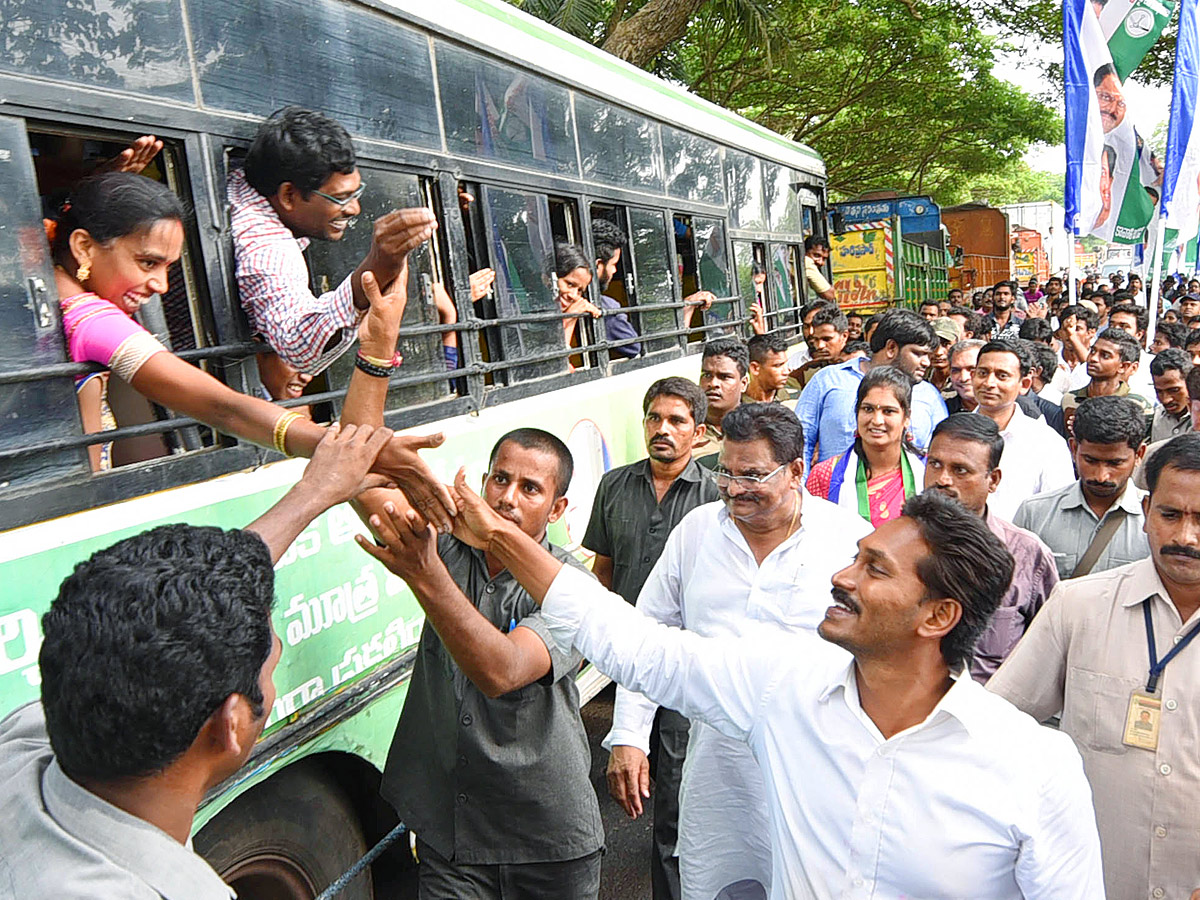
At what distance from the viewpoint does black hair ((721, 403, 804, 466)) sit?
2.98m

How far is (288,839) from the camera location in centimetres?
288

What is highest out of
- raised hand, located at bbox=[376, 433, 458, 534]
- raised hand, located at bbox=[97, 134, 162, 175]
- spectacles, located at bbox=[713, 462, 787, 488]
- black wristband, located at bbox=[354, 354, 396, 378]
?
raised hand, located at bbox=[97, 134, 162, 175]

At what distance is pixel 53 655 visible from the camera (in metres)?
1.33

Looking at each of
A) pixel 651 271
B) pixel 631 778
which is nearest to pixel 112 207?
pixel 631 778

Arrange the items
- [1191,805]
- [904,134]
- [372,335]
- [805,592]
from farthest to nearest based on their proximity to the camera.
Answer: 1. [904,134]
2. [805,592]
3. [372,335]
4. [1191,805]

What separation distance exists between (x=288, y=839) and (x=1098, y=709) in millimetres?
2086

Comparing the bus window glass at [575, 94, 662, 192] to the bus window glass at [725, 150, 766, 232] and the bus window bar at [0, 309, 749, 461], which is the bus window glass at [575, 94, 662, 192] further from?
the bus window glass at [725, 150, 766, 232]

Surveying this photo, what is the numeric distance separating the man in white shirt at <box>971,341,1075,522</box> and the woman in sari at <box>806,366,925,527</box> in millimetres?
356

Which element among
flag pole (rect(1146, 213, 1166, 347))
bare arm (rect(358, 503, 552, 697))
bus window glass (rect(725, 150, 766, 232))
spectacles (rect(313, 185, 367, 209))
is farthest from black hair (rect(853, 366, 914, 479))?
flag pole (rect(1146, 213, 1166, 347))

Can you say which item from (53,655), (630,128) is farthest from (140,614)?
(630,128)

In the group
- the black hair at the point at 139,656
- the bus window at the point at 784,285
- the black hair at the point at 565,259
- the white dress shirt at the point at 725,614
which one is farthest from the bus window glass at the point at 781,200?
the black hair at the point at 139,656

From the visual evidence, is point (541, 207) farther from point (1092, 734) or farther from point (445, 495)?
point (1092, 734)

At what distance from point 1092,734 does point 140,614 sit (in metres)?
1.97

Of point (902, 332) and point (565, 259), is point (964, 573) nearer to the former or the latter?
point (565, 259)
